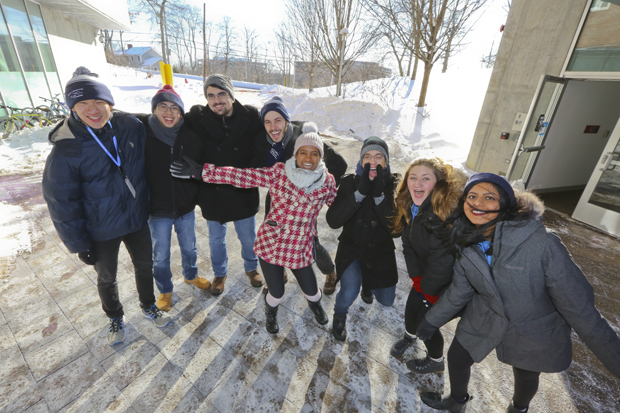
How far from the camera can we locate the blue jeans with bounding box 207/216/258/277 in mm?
3176

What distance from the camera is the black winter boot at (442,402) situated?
2150 mm

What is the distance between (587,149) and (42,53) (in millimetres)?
18236

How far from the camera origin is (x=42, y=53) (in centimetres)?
1010

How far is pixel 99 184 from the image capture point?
7.27 feet

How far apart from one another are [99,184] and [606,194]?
8.30 metres

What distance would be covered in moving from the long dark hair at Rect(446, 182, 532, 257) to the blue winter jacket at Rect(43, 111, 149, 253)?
8.64 ft

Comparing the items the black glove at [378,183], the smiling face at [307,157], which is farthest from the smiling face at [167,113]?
the black glove at [378,183]

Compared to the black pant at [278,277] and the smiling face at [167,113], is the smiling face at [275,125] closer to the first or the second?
the smiling face at [167,113]

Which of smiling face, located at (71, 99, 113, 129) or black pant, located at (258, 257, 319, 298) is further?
black pant, located at (258, 257, 319, 298)

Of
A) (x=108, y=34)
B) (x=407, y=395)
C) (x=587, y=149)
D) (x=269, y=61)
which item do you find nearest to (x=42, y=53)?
(x=407, y=395)

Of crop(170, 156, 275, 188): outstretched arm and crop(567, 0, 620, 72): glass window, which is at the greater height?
crop(567, 0, 620, 72): glass window

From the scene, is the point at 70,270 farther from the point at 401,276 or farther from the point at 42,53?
the point at 42,53

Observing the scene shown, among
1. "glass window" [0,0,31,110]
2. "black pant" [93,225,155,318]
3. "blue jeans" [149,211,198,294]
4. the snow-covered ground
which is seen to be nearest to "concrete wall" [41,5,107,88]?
the snow-covered ground

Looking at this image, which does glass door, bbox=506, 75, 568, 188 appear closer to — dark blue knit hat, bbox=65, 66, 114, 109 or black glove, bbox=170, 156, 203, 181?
black glove, bbox=170, 156, 203, 181
